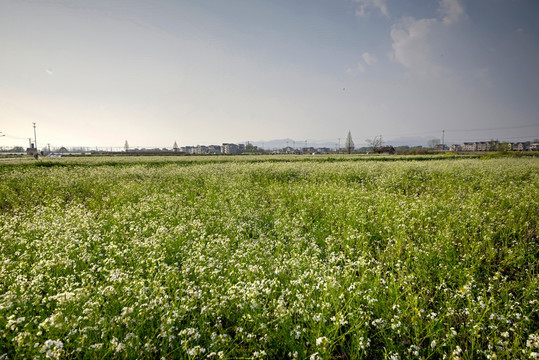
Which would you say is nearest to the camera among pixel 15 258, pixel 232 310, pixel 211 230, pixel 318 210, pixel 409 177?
pixel 232 310

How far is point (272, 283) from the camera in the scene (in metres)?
3.69

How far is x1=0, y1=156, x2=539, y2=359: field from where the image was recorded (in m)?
2.99

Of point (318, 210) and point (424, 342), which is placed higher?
point (318, 210)

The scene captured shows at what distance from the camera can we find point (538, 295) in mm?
3854

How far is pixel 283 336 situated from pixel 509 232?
6.86 metres

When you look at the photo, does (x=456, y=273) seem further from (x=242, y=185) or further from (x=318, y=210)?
(x=242, y=185)

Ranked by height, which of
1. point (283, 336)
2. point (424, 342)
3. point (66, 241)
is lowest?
point (424, 342)

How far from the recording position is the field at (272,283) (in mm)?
2990

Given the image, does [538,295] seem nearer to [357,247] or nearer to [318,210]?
[357,247]

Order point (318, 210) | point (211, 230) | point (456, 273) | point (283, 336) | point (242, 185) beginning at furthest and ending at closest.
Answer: point (242, 185) → point (318, 210) → point (211, 230) → point (456, 273) → point (283, 336)

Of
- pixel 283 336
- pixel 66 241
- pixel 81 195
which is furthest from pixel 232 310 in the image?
pixel 81 195

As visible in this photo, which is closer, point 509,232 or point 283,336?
point 283,336

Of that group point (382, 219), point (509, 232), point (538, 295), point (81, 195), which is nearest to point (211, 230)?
point (382, 219)

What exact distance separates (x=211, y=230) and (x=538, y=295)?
6.93 metres
